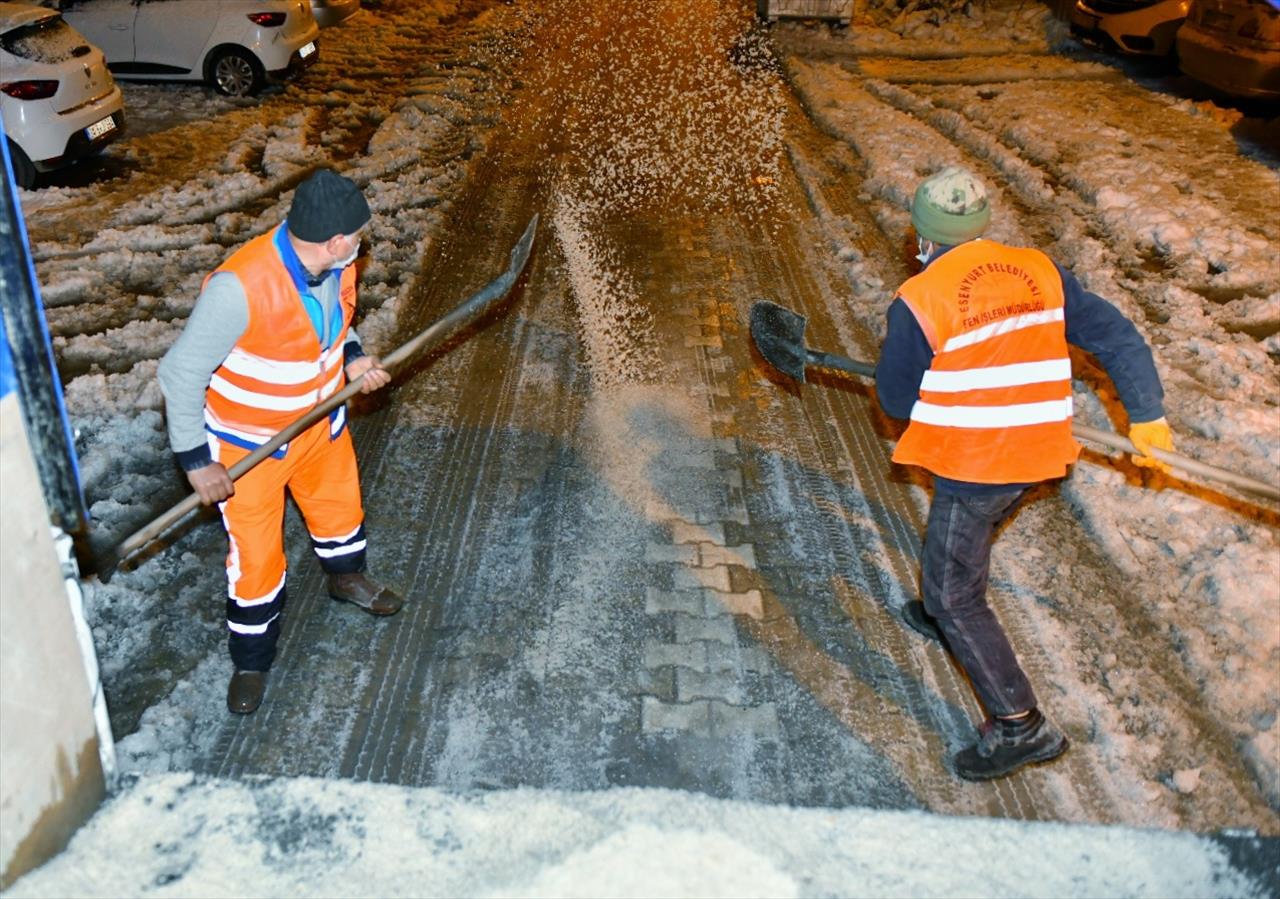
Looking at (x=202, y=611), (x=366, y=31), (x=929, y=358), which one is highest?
(x=929, y=358)

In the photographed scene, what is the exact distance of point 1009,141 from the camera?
32.8 feet

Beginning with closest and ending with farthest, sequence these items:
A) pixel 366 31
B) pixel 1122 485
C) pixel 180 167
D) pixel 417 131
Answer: pixel 1122 485, pixel 180 167, pixel 417 131, pixel 366 31

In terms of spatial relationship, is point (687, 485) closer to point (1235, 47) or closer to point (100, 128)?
point (100, 128)

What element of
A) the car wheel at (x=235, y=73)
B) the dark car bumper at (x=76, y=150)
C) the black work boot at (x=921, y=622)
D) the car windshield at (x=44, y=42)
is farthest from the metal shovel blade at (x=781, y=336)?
the car wheel at (x=235, y=73)

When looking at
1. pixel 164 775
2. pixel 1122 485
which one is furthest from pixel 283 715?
pixel 1122 485

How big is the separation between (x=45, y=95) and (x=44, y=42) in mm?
608

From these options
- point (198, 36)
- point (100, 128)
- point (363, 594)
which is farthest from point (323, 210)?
point (198, 36)

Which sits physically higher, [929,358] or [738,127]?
[929,358]

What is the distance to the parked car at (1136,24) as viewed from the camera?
39.7 feet

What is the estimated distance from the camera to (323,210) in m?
3.28

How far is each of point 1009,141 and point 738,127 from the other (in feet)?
8.63

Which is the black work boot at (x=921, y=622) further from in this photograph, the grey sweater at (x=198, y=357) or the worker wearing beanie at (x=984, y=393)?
the grey sweater at (x=198, y=357)

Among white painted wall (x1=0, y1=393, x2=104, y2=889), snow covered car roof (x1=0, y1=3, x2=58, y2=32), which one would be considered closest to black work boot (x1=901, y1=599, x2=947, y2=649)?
white painted wall (x1=0, y1=393, x2=104, y2=889)

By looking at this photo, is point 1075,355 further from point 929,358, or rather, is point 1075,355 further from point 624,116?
point 624,116
